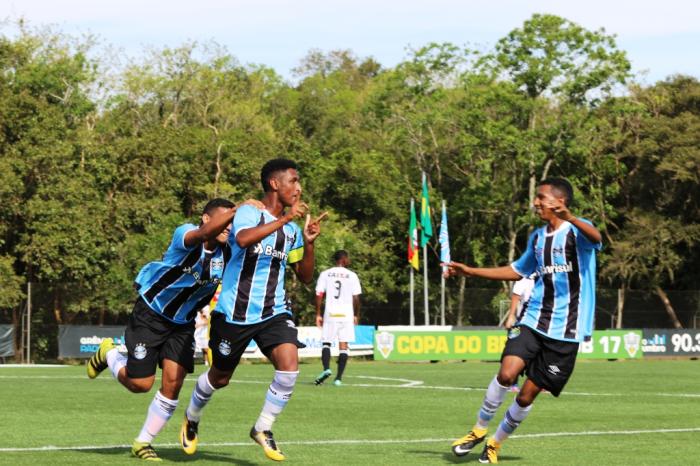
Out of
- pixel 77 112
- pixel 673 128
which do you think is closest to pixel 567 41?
pixel 673 128

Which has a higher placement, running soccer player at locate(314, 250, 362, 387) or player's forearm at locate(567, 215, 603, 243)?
player's forearm at locate(567, 215, 603, 243)

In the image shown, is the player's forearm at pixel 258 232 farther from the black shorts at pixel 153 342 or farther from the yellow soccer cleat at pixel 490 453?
the yellow soccer cleat at pixel 490 453

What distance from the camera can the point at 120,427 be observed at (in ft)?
42.3

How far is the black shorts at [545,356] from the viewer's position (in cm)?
1023

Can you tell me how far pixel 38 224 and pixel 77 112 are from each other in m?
10.8

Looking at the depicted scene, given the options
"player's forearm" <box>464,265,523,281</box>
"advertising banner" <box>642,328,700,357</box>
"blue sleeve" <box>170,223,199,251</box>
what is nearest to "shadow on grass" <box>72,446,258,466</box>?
"blue sleeve" <box>170,223,199,251</box>

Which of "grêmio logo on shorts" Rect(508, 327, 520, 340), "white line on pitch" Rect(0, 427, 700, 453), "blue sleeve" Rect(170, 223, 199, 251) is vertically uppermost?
"blue sleeve" Rect(170, 223, 199, 251)

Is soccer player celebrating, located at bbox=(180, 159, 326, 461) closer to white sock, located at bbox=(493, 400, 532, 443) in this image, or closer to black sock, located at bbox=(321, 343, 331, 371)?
white sock, located at bbox=(493, 400, 532, 443)

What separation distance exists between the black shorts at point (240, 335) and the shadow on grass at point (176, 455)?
0.76m

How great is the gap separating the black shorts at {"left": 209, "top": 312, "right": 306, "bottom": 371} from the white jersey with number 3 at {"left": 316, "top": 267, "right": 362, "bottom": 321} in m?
12.5

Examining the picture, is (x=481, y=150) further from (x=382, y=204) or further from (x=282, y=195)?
(x=282, y=195)

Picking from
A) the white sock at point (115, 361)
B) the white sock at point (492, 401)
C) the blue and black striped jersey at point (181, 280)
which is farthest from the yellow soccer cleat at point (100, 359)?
the white sock at point (492, 401)

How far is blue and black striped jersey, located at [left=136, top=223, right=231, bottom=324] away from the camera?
10.1 meters

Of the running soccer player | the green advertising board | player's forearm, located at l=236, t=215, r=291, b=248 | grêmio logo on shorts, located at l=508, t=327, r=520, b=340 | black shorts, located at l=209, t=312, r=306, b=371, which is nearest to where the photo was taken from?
player's forearm, located at l=236, t=215, r=291, b=248
